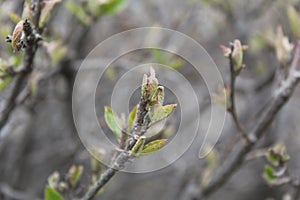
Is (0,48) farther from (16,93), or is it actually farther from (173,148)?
(173,148)

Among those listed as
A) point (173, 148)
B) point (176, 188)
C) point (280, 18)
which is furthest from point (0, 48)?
point (280, 18)

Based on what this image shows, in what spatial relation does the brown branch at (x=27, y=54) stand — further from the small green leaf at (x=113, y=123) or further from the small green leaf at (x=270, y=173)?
the small green leaf at (x=270, y=173)

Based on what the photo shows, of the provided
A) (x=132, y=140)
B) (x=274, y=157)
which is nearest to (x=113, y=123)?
(x=132, y=140)

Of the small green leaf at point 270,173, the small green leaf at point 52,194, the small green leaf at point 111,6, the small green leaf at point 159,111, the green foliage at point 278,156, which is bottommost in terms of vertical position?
the small green leaf at point 270,173

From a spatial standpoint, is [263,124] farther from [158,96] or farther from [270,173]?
[158,96]

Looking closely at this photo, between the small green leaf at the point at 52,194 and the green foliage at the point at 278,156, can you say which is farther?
the green foliage at the point at 278,156

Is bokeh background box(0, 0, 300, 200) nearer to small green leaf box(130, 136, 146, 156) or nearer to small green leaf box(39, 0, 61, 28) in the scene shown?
small green leaf box(39, 0, 61, 28)

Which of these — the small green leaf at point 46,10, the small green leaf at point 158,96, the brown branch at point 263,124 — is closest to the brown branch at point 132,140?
the small green leaf at point 158,96

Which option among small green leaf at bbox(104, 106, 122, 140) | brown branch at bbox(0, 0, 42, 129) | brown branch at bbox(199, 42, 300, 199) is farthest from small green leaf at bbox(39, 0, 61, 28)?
brown branch at bbox(199, 42, 300, 199)
